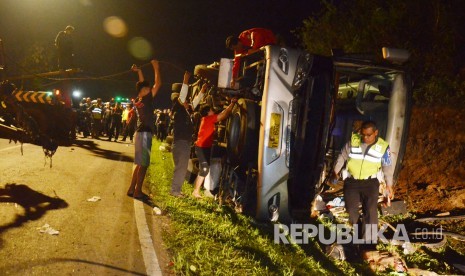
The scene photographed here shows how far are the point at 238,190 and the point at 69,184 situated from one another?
3346 mm

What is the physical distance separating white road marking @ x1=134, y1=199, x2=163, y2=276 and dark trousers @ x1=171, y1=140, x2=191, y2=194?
104cm

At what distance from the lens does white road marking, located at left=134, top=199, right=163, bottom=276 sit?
3.75 m

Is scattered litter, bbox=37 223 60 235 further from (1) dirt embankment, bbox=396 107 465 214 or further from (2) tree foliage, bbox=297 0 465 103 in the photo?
(2) tree foliage, bbox=297 0 465 103

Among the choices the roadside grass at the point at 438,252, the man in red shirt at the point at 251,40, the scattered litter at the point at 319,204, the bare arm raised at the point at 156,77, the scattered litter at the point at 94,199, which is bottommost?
the roadside grass at the point at 438,252

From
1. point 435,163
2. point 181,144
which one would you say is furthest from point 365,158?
point 435,163

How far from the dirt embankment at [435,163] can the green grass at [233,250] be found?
2.17 metres

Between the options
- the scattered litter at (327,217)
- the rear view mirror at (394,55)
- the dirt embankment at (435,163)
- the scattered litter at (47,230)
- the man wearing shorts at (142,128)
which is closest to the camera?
the scattered litter at (47,230)

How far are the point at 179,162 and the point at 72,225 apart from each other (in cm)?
246

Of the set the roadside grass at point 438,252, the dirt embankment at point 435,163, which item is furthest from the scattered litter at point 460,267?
the dirt embankment at point 435,163

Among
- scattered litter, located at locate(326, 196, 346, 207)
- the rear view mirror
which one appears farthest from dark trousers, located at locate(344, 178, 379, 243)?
the rear view mirror

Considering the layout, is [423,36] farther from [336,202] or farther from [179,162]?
[179,162]

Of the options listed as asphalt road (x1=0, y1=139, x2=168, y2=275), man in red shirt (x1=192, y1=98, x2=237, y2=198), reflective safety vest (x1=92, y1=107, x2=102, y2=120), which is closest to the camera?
asphalt road (x1=0, y1=139, x2=168, y2=275)

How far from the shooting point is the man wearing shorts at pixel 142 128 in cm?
636

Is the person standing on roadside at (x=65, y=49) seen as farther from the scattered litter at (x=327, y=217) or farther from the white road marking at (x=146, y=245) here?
the scattered litter at (x=327, y=217)
